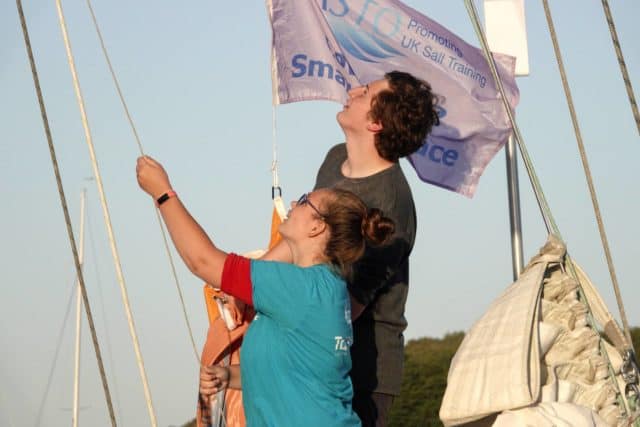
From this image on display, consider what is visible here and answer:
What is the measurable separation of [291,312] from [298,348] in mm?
93

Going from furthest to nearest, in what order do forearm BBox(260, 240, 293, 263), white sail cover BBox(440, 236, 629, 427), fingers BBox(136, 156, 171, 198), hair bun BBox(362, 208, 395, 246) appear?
1. white sail cover BBox(440, 236, 629, 427)
2. forearm BBox(260, 240, 293, 263)
3. hair bun BBox(362, 208, 395, 246)
4. fingers BBox(136, 156, 171, 198)

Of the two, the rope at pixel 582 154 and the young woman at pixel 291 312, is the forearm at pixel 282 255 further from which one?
the rope at pixel 582 154

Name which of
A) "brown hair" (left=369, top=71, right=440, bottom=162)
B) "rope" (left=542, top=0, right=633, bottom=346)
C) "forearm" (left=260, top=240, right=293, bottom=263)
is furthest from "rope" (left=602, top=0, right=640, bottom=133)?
"forearm" (left=260, top=240, right=293, bottom=263)

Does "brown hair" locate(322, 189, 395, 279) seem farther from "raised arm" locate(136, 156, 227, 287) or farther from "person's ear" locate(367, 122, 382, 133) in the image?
"person's ear" locate(367, 122, 382, 133)

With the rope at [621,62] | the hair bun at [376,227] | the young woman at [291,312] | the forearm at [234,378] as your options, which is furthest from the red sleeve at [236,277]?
the rope at [621,62]

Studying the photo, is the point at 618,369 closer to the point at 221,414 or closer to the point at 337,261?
the point at 221,414

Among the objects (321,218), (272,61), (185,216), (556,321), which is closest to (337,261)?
(321,218)

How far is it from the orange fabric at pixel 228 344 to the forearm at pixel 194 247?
77 cm

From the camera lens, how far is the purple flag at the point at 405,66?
8.27m

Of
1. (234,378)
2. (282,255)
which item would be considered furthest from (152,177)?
(234,378)

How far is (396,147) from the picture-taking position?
4.74 m

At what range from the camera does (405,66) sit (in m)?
8.70

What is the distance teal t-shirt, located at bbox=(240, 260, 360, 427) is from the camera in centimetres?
393

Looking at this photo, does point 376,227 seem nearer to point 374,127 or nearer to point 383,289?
point 383,289
